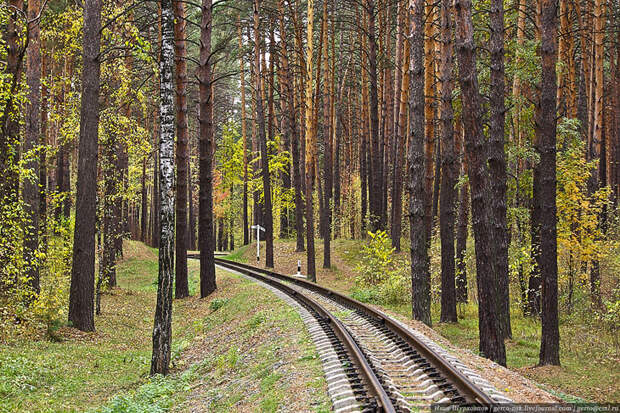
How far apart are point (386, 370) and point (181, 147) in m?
13.9

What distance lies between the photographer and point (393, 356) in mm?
8703

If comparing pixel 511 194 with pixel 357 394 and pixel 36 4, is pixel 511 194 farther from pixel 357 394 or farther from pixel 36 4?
pixel 36 4

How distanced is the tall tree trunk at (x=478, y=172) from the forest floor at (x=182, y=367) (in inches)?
164

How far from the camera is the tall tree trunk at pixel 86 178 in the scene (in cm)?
1327

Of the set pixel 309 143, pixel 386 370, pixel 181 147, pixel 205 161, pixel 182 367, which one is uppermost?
pixel 309 143

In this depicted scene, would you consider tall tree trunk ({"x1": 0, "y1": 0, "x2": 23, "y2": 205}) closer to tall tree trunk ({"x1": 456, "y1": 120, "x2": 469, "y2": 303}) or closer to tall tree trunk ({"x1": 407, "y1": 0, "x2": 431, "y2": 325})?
tall tree trunk ({"x1": 407, "y1": 0, "x2": 431, "y2": 325})

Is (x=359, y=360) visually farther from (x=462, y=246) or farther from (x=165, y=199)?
(x=462, y=246)

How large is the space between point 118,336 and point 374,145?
1902 centimetres

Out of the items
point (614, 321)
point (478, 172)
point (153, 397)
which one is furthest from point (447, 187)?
point (153, 397)

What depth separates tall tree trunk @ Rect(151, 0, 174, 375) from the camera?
33.4 feet

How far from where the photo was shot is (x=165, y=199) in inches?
405

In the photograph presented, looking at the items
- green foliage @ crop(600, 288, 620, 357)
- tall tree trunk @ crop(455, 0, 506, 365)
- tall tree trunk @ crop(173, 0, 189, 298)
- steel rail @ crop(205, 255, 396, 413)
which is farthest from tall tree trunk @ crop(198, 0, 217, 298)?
green foliage @ crop(600, 288, 620, 357)

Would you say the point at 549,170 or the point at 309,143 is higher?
the point at 309,143

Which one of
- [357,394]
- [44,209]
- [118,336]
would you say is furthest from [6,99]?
[44,209]
